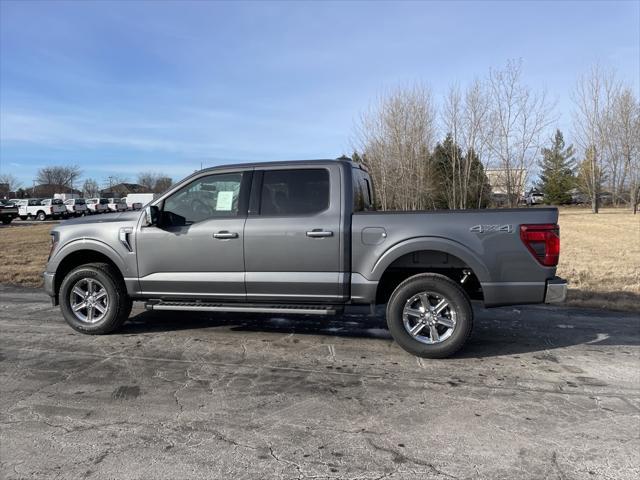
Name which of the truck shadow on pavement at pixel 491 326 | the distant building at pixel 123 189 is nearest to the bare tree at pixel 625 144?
the truck shadow on pavement at pixel 491 326

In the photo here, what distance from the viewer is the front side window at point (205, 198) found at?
550 cm

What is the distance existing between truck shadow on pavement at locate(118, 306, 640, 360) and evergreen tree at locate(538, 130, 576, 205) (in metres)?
60.9

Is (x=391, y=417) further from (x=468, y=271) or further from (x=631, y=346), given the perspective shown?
(x=631, y=346)

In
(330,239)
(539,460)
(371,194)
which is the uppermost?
(371,194)

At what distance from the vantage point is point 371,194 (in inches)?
250

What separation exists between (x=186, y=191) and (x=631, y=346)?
17.6 feet

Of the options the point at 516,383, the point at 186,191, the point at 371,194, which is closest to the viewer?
the point at 516,383

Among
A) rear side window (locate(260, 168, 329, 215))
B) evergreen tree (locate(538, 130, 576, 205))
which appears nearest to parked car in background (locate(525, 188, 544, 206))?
evergreen tree (locate(538, 130, 576, 205))

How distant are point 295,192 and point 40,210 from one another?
45517 mm

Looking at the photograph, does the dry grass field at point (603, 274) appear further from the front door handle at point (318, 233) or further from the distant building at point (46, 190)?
the distant building at point (46, 190)

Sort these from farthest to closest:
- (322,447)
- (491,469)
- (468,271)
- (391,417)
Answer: (468,271)
(391,417)
(322,447)
(491,469)

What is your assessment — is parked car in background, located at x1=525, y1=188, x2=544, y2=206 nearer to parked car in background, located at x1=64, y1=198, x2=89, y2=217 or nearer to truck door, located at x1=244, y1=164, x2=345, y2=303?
parked car in background, located at x1=64, y1=198, x2=89, y2=217

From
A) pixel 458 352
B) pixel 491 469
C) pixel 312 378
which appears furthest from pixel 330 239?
pixel 491 469

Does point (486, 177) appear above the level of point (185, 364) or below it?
above
